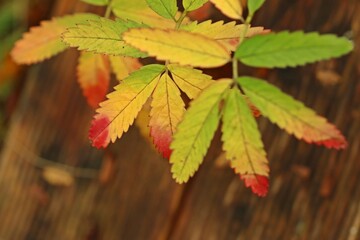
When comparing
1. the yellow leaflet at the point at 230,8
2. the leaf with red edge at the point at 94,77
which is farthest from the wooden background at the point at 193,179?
the yellow leaflet at the point at 230,8

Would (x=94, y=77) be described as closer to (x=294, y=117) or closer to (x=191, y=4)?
(x=191, y=4)

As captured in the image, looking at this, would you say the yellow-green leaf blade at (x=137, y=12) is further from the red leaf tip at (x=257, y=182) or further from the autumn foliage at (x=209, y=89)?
the red leaf tip at (x=257, y=182)

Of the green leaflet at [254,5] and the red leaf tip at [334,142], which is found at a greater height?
the green leaflet at [254,5]

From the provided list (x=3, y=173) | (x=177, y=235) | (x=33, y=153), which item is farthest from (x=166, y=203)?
(x=3, y=173)

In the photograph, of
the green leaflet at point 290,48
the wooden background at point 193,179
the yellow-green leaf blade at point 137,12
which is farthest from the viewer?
the wooden background at point 193,179

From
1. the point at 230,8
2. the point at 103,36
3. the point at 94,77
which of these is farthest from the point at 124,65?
the point at 230,8

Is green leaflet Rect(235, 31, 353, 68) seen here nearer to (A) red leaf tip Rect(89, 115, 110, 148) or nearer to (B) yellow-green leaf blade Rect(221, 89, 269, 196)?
(B) yellow-green leaf blade Rect(221, 89, 269, 196)
